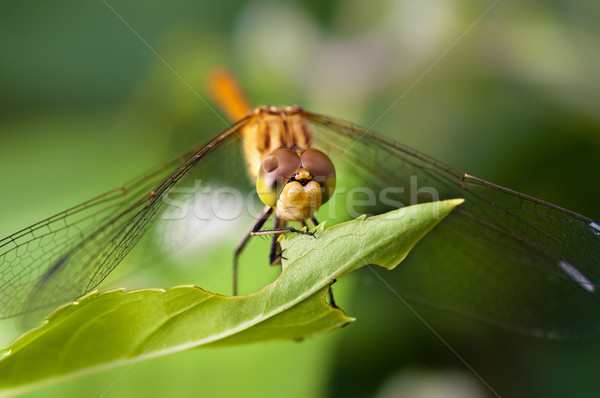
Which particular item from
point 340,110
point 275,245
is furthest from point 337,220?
point 340,110

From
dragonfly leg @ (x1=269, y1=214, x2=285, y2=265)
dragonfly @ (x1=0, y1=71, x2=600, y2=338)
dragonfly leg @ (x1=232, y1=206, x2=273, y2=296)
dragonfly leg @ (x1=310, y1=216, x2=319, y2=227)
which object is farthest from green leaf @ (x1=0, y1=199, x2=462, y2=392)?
dragonfly leg @ (x1=310, y1=216, x2=319, y2=227)

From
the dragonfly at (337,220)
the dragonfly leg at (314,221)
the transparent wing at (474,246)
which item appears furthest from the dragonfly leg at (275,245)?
the transparent wing at (474,246)

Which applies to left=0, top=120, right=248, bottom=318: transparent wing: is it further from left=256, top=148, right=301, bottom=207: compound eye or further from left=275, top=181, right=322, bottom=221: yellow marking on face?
left=275, top=181, right=322, bottom=221: yellow marking on face

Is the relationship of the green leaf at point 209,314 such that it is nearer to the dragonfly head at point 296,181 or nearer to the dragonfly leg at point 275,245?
the dragonfly head at point 296,181

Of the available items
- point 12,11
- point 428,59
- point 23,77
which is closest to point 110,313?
point 428,59

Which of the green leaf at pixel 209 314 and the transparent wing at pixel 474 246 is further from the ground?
the transparent wing at pixel 474 246

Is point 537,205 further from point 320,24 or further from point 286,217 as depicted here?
point 320,24
